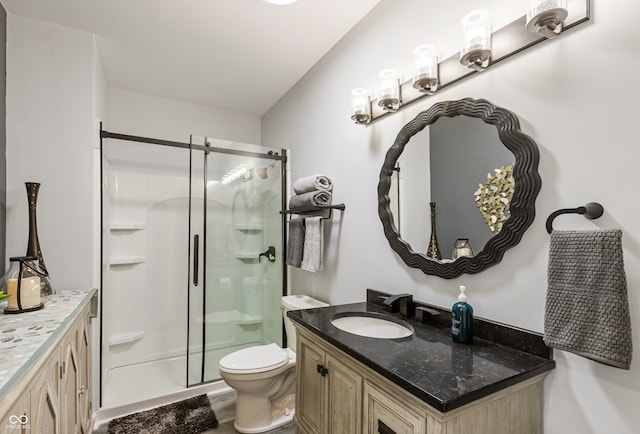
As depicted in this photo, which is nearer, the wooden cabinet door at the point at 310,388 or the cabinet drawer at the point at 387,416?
the cabinet drawer at the point at 387,416

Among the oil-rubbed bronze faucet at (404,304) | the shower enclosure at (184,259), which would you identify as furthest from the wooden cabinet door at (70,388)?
the oil-rubbed bronze faucet at (404,304)

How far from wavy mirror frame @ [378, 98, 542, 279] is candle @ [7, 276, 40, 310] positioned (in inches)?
70.5

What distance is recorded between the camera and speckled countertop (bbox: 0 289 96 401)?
860 millimetres

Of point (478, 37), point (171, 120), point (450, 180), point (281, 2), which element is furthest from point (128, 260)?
point (478, 37)

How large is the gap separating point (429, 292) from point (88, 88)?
244cm

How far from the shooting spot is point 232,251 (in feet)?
9.14

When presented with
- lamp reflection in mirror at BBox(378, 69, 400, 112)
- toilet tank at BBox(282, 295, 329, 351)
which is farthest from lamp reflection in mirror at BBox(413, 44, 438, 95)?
toilet tank at BBox(282, 295, 329, 351)

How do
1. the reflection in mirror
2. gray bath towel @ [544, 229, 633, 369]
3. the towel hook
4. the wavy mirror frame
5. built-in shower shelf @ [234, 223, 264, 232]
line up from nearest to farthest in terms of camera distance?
gray bath towel @ [544, 229, 633, 369] < the towel hook < the wavy mirror frame < the reflection in mirror < built-in shower shelf @ [234, 223, 264, 232]

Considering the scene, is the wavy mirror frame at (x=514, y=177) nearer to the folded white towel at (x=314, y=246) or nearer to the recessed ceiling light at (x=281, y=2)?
the folded white towel at (x=314, y=246)

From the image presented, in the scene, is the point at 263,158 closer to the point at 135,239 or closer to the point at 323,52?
the point at 323,52

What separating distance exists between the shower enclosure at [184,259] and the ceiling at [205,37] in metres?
0.59

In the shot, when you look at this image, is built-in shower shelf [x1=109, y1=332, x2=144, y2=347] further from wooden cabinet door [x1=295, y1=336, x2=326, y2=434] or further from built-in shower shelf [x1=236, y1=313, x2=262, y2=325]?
wooden cabinet door [x1=295, y1=336, x2=326, y2=434]

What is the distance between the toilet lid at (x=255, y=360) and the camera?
6.44ft

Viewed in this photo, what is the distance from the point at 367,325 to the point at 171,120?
9.26 ft
